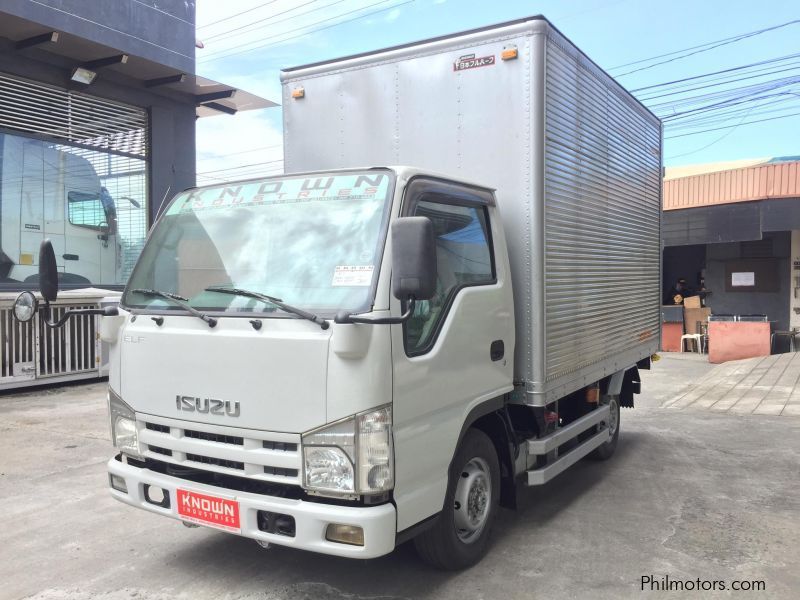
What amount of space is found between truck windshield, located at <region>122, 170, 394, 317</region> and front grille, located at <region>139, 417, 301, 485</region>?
60 cm

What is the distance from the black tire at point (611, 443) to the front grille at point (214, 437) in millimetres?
4127

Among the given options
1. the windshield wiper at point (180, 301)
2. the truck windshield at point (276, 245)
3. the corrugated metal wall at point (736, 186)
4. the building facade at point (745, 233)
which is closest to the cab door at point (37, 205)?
the truck windshield at point (276, 245)

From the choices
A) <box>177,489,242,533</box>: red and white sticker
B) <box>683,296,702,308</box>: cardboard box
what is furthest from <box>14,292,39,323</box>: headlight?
<box>683,296,702,308</box>: cardboard box

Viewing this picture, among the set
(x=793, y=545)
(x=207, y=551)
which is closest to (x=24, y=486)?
(x=207, y=551)

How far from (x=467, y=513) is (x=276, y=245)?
188 centimetres

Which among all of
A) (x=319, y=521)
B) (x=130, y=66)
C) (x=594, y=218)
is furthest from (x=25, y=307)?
(x=130, y=66)

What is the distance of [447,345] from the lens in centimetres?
356

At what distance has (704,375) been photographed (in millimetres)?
A: 12906

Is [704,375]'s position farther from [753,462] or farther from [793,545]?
[793,545]

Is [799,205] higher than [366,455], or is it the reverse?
[799,205]

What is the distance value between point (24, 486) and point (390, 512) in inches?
159

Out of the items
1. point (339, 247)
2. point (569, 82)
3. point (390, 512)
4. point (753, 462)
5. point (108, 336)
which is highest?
point (569, 82)

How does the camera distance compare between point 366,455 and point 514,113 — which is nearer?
point 366,455

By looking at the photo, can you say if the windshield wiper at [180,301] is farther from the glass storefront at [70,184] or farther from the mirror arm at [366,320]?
the glass storefront at [70,184]
